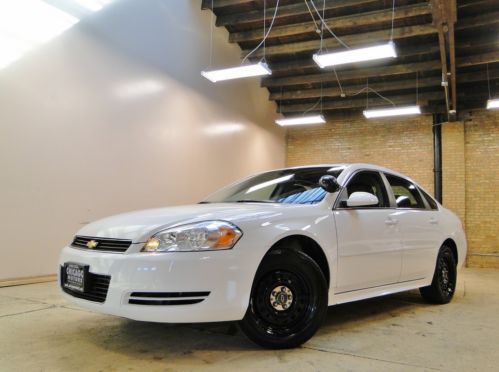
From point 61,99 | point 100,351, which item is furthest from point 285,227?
point 61,99

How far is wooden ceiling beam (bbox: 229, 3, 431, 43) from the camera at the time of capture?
307 inches

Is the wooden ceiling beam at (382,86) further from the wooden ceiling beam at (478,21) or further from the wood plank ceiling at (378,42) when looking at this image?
the wooden ceiling beam at (478,21)

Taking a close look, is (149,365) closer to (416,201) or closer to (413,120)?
(416,201)

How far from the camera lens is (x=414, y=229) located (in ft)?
13.0

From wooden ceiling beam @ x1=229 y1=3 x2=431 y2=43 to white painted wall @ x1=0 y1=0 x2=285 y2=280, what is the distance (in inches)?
22.8

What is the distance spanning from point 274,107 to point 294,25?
3.59 m

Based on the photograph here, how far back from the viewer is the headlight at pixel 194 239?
7.97 ft

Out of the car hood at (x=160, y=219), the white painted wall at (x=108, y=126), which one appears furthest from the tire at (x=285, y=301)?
the white painted wall at (x=108, y=126)

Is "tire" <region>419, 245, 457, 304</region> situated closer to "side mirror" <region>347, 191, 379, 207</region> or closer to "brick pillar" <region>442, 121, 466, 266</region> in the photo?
"side mirror" <region>347, 191, 379, 207</region>

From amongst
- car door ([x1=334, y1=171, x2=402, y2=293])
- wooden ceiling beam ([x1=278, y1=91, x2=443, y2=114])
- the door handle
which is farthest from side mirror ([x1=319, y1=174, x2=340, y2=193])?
wooden ceiling beam ([x1=278, y1=91, x2=443, y2=114])

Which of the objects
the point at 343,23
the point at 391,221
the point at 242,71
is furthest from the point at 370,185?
the point at 343,23

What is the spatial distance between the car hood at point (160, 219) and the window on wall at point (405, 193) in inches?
58.5

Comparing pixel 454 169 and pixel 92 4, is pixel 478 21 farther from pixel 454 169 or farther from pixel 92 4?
pixel 92 4

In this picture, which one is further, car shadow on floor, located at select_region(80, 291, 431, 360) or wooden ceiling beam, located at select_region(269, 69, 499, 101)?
wooden ceiling beam, located at select_region(269, 69, 499, 101)
